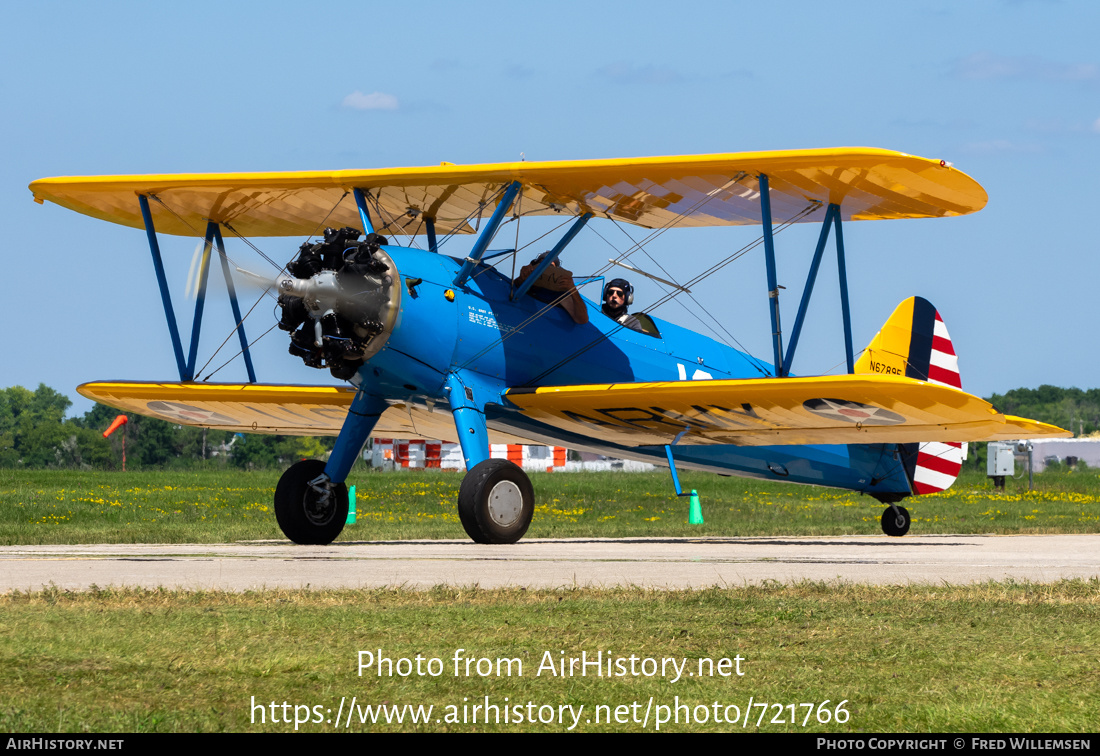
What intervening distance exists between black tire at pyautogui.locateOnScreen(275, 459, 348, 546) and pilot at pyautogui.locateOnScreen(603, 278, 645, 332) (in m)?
4.12

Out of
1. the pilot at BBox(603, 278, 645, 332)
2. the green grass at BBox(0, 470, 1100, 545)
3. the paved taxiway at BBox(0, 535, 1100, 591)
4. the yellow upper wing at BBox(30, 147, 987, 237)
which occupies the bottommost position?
the green grass at BBox(0, 470, 1100, 545)

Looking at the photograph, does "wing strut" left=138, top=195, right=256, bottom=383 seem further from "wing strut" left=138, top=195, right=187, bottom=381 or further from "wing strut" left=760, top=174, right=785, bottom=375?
"wing strut" left=760, top=174, right=785, bottom=375

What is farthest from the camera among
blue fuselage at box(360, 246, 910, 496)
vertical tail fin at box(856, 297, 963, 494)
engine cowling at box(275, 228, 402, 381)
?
vertical tail fin at box(856, 297, 963, 494)

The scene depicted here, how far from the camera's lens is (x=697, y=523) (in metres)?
23.6

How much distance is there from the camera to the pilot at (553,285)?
14938mm

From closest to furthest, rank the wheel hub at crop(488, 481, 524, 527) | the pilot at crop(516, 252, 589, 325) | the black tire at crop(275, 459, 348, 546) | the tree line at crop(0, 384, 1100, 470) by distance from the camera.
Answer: the wheel hub at crop(488, 481, 524, 527), the black tire at crop(275, 459, 348, 546), the pilot at crop(516, 252, 589, 325), the tree line at crop(0, 384, 1100, 470)

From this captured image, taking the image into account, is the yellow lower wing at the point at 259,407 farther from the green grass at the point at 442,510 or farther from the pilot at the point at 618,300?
the pilot at the point at 618,300

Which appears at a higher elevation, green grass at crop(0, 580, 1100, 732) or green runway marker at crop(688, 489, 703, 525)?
green grass at crop(0, 580, 1100, 732)

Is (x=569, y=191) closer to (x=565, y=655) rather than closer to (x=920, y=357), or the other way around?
(x=920, y=357)

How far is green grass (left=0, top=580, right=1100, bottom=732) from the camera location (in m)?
4.91

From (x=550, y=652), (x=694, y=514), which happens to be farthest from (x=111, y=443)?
(x=550, y=652)

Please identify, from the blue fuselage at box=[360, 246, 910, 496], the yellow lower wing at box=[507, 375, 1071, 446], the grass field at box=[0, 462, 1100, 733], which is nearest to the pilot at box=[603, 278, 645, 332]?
the blue fuselage at box=[360, 246, 910, 496]

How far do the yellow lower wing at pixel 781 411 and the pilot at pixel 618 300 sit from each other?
1.42 m

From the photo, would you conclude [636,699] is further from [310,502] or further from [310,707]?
[310,502]
